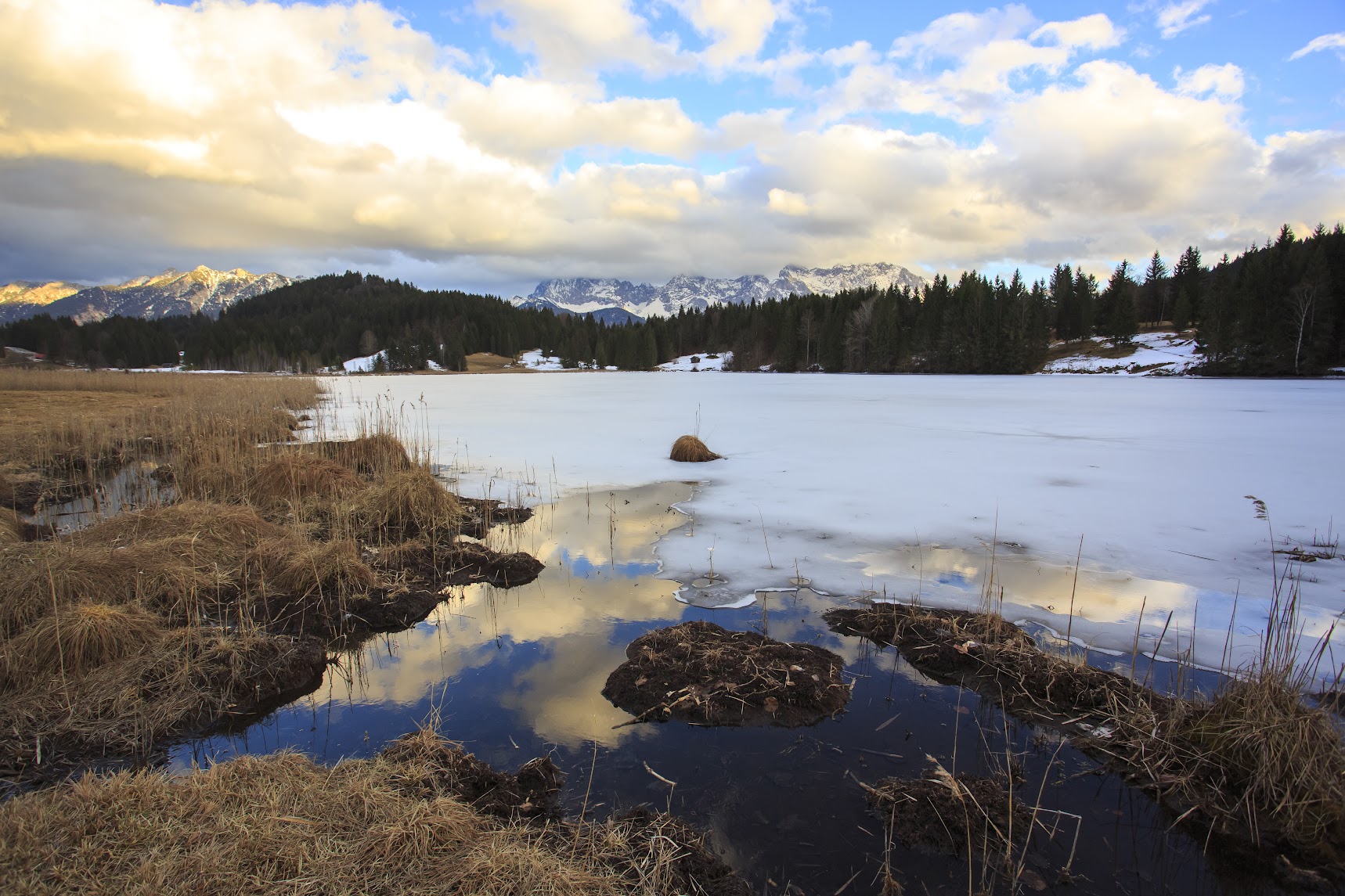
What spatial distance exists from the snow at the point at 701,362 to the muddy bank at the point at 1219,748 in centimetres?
8997

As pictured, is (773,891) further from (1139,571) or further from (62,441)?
(62,441)

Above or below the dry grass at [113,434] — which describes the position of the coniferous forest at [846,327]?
above

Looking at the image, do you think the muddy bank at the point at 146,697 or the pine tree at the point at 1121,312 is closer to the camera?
the muddy bank at the point at 146,697

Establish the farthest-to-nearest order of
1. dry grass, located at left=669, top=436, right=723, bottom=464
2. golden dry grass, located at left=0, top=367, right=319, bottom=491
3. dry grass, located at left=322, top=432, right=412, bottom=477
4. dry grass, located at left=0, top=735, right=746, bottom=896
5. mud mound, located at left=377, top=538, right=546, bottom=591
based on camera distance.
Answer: dry grass, located at left=669, top=436, right=723, bottom=464
golden dry grass, located at left=0, top=367, right=319, bottom=491
dry grass, located at left=322, top=432, right=412, bottom=477
mud mound, located at left=377, top=538, right=546, bottom=591
dry grass, located at left=0, top=735, right=746, bottom=896

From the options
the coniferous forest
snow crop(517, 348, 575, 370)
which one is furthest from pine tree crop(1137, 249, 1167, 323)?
snow crop(517, 348, 575, 370)

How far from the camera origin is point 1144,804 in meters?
3.33

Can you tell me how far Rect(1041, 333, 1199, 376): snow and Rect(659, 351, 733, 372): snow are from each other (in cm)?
4457

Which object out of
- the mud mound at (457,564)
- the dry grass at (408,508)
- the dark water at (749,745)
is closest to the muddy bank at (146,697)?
the dark water at (749,745)

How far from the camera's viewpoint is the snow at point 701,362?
95600mm

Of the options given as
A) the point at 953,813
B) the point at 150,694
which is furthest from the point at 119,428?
the point at 953,813

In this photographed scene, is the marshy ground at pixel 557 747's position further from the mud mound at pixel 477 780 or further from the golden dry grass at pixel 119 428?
the golden dry grass at pixel 119 428

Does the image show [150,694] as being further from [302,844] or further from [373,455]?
[373,455]

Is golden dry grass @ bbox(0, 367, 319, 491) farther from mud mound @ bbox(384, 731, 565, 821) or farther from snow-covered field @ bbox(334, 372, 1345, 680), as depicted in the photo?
mud mound @ bbox(384, 731, 565, 821)

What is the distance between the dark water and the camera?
9.62ft
